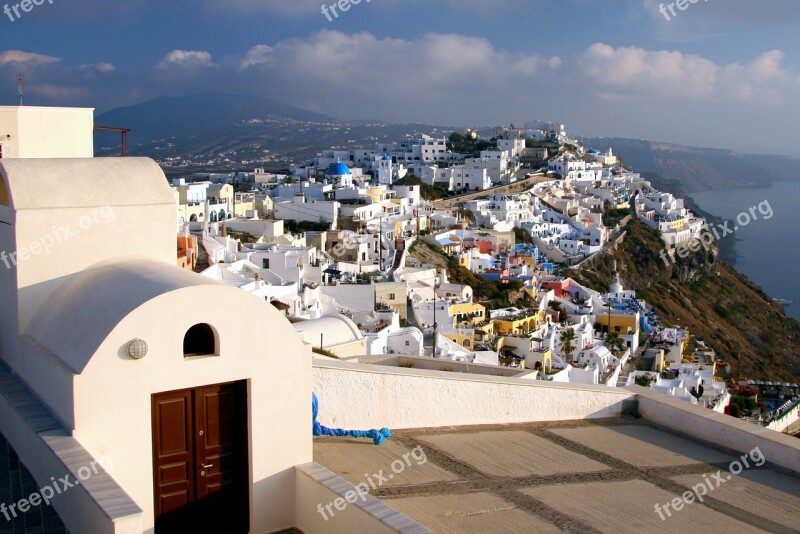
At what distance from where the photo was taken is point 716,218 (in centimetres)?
9581

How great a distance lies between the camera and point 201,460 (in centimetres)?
457

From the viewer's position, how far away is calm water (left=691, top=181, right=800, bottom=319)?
7150 centimetres

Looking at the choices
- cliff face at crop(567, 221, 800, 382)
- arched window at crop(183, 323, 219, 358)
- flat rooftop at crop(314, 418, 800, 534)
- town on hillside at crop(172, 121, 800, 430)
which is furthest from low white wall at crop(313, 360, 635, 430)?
cliff face at crop(567, 221, 800, 382)

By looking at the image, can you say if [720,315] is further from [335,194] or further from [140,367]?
[140,367]

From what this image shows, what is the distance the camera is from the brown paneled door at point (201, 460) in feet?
14.5

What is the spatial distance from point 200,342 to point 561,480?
272cm

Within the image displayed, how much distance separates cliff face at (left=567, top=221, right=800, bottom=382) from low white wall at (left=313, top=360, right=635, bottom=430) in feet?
105

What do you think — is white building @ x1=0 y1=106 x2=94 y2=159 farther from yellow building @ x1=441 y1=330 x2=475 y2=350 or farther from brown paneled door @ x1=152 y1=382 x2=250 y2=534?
yellow building @ x1=441 y1=330 x2=475 y2=350

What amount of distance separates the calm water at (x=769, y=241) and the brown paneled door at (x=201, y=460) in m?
30.7

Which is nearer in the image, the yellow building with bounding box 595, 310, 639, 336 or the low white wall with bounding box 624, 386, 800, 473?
the low white wall with bounding box 624, 386, 800, 473

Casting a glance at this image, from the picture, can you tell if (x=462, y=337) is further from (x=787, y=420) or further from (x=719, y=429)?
(x=719, y=429)

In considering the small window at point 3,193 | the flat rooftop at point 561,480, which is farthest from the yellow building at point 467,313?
the small window at point 3,193

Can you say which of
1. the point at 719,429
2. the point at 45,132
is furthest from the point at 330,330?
the point at 719,429

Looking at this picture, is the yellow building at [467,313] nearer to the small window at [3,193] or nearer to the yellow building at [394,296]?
the yellow building at [394,296]
